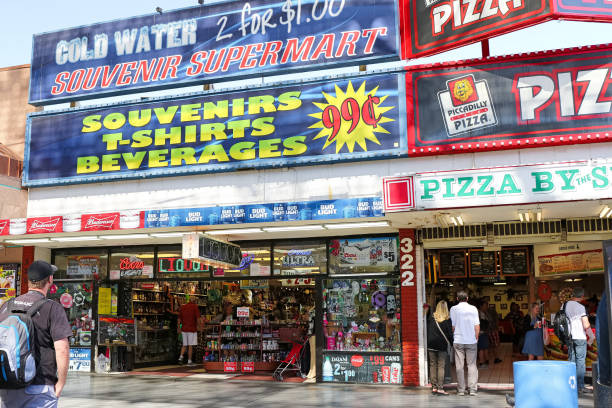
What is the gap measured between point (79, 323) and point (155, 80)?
594 centimetres

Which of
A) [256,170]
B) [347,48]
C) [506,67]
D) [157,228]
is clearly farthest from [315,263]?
[506,67]

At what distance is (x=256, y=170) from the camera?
13109 millimetres

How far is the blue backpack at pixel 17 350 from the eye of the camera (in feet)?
14.2

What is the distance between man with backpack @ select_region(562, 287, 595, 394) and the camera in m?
10.5

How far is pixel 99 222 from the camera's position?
12.5m

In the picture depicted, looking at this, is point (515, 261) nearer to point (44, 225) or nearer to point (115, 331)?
point (115, 331)

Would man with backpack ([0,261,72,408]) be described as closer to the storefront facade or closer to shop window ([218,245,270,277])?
the storefront facade

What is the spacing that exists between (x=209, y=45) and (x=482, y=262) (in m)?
8.89

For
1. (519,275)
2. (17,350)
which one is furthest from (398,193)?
(519,275)

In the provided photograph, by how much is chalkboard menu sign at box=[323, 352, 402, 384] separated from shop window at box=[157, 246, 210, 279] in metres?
3.48

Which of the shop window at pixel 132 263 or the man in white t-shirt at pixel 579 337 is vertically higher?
the shop window at pixel 132 263

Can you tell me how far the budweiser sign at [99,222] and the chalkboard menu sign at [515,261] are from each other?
32.4 ft

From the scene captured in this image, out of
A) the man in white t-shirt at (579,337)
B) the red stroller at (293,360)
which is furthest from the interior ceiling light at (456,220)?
the red stroller at (293,360)

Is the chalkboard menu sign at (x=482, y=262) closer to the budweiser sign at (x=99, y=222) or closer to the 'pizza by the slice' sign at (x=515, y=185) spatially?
the 'pizza by the slice' sign at (x=515, y=185)
